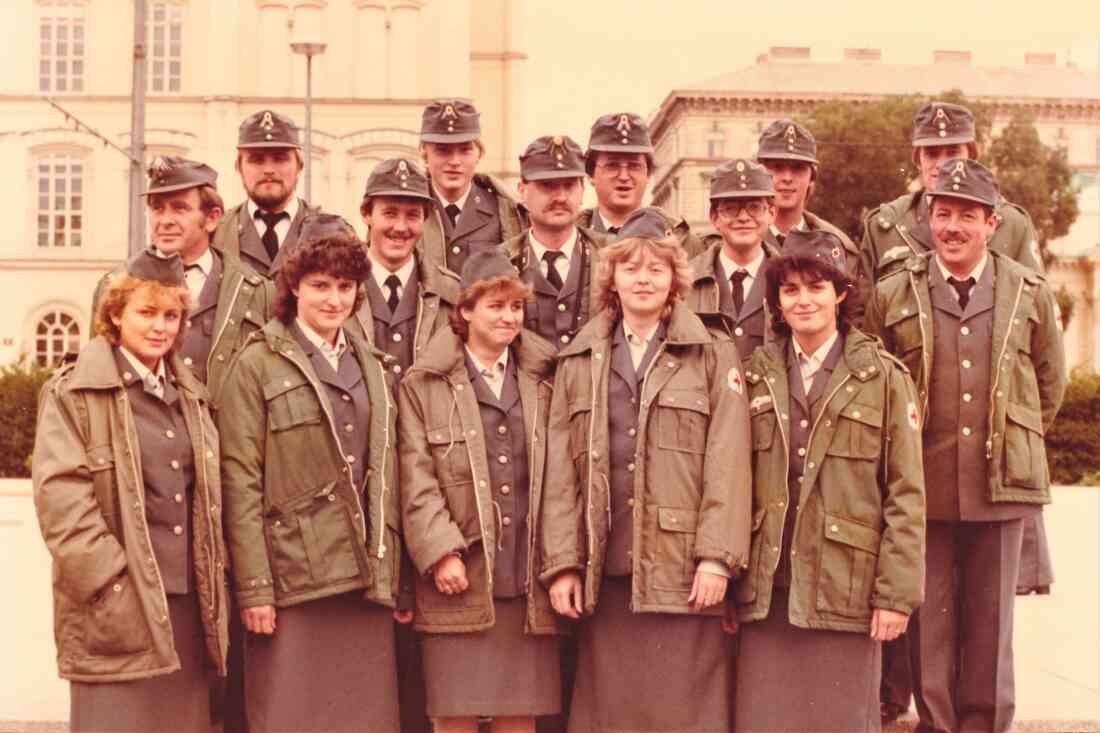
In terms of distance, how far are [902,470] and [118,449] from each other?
274cm

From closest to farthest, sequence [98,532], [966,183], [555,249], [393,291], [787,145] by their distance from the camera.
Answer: [98,532]
[966,183]
[393,291]
[555,249]
[787,145]

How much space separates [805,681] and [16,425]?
68.0ft

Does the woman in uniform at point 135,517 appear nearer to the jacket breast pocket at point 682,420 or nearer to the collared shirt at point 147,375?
the collared shirt at point 147,375

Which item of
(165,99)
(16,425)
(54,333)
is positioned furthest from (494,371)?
(54,333)

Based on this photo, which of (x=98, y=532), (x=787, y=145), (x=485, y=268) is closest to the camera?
(x=98, y=532)

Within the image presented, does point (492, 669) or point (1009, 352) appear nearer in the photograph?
point (492, 669)

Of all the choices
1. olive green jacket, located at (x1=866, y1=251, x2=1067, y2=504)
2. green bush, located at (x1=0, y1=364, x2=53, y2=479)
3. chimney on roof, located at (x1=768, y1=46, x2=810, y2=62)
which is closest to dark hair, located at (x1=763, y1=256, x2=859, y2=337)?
olive green jacket, located at (x1=866, y1=251, x2=1067, y2=504)

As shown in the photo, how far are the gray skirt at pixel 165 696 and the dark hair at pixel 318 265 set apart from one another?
1122 mm

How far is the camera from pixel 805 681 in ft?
18.8

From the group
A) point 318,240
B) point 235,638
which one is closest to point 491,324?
point 318,240

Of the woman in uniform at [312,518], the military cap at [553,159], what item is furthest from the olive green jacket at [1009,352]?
the woman in uniform at [312,518]

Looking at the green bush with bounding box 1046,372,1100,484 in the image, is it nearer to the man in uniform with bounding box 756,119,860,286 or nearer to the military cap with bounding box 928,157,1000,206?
the man in uniform with bounding box 756,119,860,286

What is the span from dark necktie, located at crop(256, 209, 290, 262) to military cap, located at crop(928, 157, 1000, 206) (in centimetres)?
285

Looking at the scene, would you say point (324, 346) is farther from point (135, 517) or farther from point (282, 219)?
point (282, 219)
